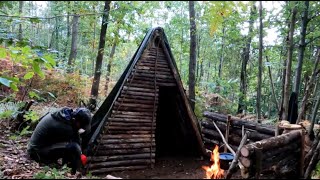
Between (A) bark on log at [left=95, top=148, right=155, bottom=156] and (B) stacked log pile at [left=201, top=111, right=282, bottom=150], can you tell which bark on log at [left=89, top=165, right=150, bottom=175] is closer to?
(A) bark on log at [left=95, top=148, right=155, bottom=156]

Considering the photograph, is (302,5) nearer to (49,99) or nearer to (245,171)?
(245,171)


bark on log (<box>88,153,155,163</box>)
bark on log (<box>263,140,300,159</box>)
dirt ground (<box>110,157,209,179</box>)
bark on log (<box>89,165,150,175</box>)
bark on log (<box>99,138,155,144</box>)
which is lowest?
dirt ground (<box>110,157,209,179</box>)

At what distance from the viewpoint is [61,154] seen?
544 centimetres

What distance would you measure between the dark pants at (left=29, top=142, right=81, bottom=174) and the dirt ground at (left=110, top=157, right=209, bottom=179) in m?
0.96

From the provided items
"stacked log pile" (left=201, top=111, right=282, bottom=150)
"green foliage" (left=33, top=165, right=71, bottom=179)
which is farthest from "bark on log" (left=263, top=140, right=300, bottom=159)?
"green foliage" (left=33, top=165, right=71, bottom=179)

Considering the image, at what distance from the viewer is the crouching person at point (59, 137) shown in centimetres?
540

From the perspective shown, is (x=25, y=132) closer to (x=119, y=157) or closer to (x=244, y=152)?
(x=119, y=157)

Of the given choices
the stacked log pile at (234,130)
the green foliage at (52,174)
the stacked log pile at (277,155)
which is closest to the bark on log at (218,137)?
the stacked log pile at (234,130)

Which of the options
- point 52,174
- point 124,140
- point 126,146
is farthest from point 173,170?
point 52,174

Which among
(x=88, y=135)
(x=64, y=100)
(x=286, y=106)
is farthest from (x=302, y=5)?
(x=64, y=100)

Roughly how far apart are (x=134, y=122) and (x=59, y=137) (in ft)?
5.40

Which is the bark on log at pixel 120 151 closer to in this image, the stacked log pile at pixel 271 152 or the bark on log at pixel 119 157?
the bark on log at pixel 119 157

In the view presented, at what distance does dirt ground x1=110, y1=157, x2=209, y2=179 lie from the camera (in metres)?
5.78

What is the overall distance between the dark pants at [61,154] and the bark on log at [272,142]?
115 inches
